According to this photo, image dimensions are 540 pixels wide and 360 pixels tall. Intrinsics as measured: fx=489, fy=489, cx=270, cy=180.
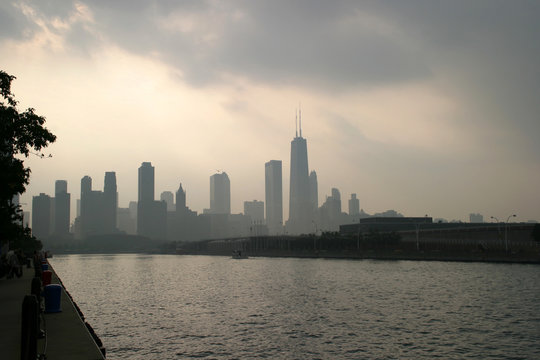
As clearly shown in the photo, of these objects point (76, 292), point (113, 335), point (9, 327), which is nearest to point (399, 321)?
point (113, 335)

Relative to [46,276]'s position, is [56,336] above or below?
below

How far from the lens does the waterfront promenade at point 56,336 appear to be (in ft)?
63.7

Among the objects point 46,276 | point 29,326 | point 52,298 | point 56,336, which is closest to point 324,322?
point 46,276

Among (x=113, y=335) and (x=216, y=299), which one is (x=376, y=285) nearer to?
(x=216, y=299)

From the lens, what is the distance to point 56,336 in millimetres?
23156

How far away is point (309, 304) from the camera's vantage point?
59.1 meters

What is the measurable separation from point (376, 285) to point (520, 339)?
4274 centimetres

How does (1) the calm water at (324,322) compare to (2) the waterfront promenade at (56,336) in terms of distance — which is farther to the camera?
(1) the calm water at (324,322)

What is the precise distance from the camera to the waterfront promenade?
1941cm

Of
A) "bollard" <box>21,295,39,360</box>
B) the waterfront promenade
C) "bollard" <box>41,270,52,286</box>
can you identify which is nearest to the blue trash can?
the waterfront promenade

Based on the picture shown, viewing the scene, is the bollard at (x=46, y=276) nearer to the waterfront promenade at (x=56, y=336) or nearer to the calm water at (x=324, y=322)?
the waterfront promenade at (x=56, y=336)

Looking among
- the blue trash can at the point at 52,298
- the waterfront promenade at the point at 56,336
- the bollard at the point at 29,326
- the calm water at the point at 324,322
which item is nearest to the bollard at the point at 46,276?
the waterfront promenade at the point at 56,336

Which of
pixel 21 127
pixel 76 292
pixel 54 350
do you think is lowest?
pixel 76 292

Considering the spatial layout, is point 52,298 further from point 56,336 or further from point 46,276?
point 46,276
